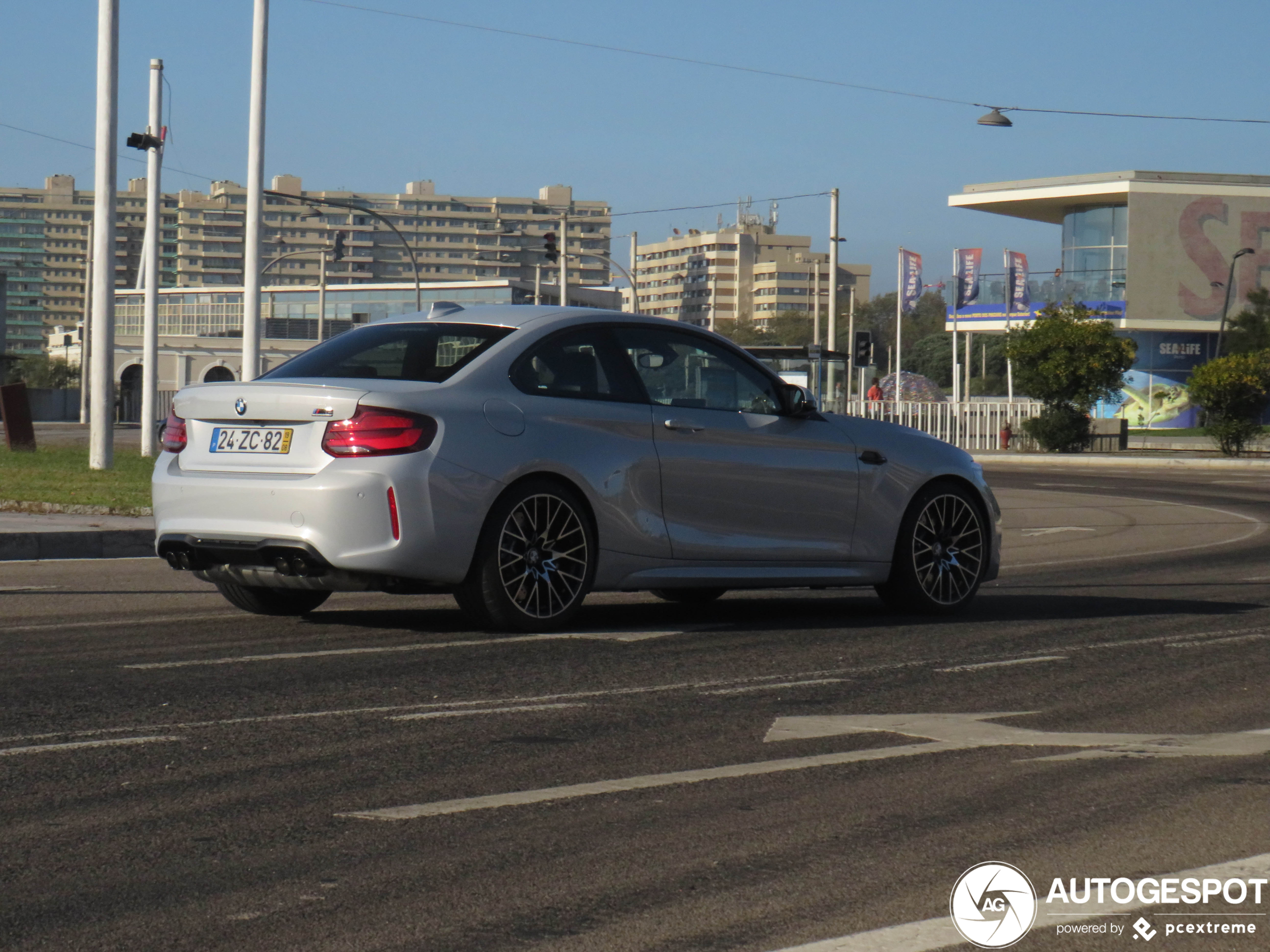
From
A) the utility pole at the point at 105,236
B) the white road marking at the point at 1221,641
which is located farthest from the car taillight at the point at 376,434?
the utility pole at the point at 105,236

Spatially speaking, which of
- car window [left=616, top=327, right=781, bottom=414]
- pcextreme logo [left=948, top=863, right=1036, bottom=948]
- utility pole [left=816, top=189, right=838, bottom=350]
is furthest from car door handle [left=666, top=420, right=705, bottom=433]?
utility pole [left=816, top=189, right=838, bottom=350]

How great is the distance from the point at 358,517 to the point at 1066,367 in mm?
39922

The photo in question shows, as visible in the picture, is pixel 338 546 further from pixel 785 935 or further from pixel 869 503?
pixel 785 935

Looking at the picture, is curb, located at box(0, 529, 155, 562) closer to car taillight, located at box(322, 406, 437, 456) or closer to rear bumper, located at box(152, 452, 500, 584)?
rear bumper, located at box(152, 452, 500, 584)

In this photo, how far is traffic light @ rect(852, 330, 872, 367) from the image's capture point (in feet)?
137

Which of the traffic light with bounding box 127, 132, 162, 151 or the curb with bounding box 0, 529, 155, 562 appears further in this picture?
the traffic light with bounding box 127, 132, 162, 151

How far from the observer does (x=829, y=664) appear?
7492 mm

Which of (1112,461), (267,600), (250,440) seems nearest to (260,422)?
(250,440)

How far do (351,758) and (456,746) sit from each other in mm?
383

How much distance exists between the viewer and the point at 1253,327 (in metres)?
56.9

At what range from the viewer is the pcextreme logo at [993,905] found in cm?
352

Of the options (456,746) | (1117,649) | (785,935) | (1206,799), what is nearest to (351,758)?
(456,746)

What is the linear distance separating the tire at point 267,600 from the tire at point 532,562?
1.29m

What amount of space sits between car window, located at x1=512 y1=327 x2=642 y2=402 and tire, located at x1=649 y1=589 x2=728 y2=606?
76.9 inches
